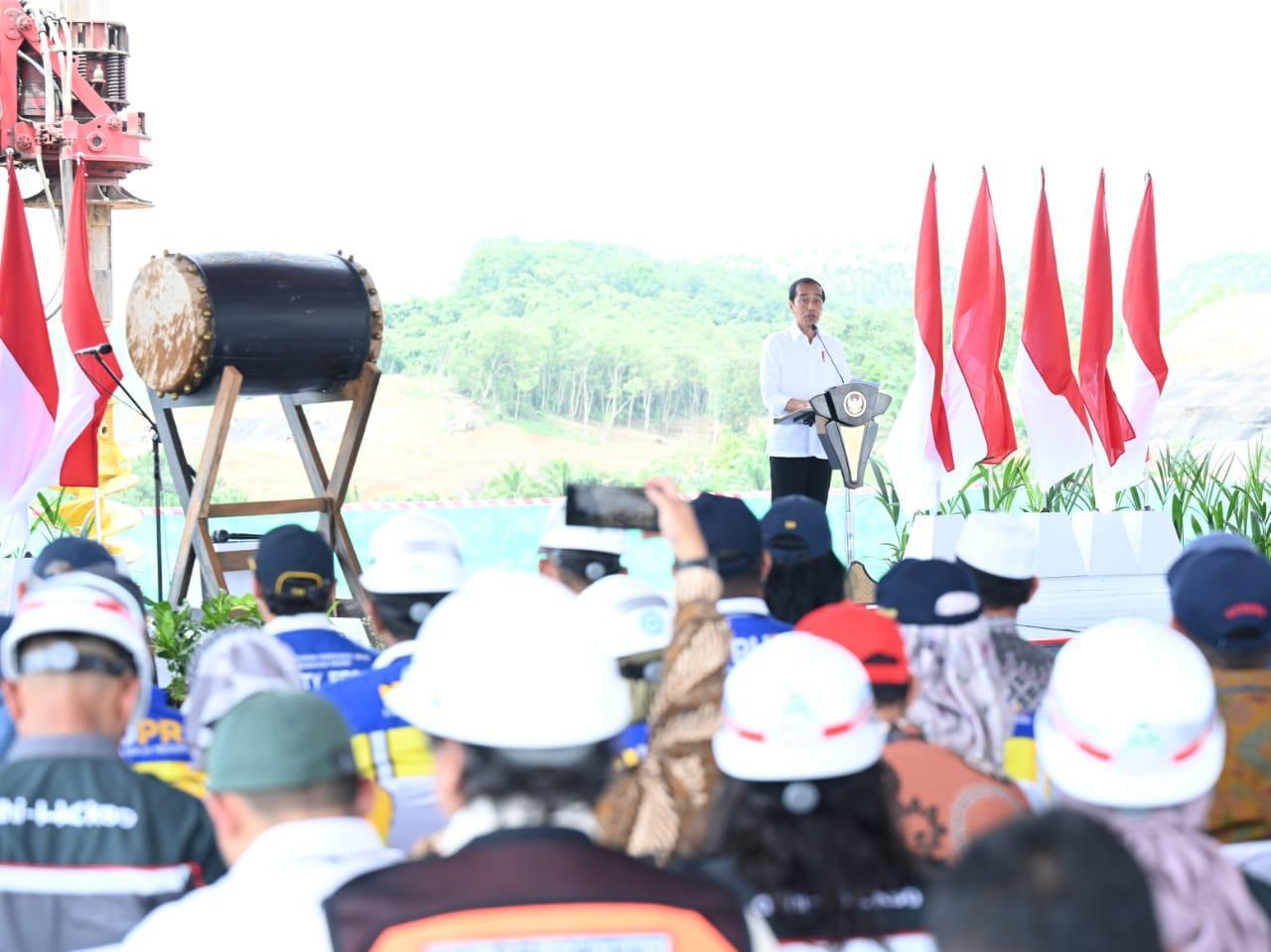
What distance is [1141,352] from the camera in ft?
26.9

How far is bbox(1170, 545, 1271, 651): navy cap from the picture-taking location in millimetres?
2471

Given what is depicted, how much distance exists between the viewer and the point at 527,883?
1361mm

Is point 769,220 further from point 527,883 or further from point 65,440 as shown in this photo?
point 527,883

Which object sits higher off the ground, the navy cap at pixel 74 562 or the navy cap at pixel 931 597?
the navy cap at pixel 931 597

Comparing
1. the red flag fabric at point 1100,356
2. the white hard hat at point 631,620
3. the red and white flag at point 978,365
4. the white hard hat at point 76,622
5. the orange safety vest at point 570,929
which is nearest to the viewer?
the orange safety vest at point 570,929

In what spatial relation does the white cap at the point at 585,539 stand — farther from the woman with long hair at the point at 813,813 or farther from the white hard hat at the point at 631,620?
the woman with long hair at the point at 813,813

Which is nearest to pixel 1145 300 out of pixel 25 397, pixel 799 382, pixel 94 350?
pixel 799 382

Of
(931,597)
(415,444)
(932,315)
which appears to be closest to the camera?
(931,597)

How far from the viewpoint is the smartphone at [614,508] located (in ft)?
8.43

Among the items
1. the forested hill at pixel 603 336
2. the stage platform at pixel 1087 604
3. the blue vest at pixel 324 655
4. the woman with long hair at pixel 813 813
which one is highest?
the woman with long hair at pixel 813 813

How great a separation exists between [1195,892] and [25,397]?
584 centimetres

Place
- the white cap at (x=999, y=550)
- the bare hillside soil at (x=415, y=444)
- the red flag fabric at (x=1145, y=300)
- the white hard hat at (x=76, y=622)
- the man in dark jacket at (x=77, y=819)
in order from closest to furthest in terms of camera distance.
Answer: the man in dark jacket at (x=77, y=819) < the white hard hat at (x=76, y=622) < the white cap at (x=999, y=550) < the red flag fabric at (x=1145, y=300) < the bare hillside soil at (x=415, y=444)

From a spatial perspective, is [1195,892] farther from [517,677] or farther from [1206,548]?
[1206,548]

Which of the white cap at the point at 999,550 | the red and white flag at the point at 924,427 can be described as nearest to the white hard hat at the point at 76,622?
the white cap at the point at 999,550
